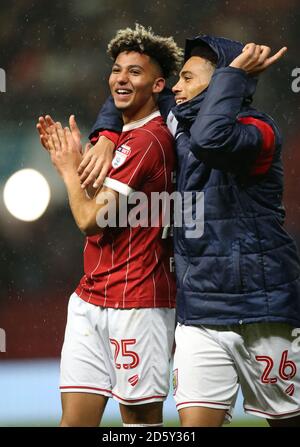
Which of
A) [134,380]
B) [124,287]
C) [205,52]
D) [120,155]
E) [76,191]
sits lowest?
[134,380]

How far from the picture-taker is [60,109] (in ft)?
18.0

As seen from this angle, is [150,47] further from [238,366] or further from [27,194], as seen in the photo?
[27,194]

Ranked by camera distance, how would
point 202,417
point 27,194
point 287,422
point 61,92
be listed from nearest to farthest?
point 202,417
point 287,422
point 61,92
point 27,194

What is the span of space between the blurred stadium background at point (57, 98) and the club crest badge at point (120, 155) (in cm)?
215

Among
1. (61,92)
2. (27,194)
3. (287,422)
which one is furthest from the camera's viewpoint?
(27,194)

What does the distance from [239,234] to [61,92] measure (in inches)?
110

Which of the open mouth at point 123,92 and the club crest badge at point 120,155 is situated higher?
the open mouth at point 123,92

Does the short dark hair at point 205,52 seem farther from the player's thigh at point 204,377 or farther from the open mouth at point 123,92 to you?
the player's thigh at point 204,377

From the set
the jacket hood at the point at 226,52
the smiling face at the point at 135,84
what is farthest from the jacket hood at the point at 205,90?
the smiling face at the point at 135,84

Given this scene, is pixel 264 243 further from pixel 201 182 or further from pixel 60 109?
pixel 60 109

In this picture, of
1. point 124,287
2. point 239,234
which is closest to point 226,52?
point 239,234

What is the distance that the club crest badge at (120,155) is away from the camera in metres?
3.16

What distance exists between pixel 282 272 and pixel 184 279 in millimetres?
303

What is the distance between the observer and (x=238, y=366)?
2.94 m
